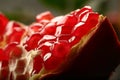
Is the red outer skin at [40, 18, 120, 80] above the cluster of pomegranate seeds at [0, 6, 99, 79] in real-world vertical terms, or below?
below

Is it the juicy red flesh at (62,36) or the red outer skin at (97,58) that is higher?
the juicy red flesh at (62,36)

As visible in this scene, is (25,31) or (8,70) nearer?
(8,70)

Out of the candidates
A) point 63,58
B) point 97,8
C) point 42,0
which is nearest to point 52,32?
point 63,58

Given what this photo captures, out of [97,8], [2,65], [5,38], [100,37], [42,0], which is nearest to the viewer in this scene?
[100,37]

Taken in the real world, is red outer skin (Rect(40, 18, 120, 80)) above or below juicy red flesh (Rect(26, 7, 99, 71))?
below

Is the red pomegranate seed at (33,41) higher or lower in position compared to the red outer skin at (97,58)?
higher

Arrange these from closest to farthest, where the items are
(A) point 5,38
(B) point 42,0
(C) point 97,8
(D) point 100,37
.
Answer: (D) point 100,37 → (A) point 5,38 → (C) point 97,8 → (B) point 42,0

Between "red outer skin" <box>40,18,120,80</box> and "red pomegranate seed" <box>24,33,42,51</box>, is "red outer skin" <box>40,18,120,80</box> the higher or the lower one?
the lower one

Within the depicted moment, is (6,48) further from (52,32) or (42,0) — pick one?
(42,0)
